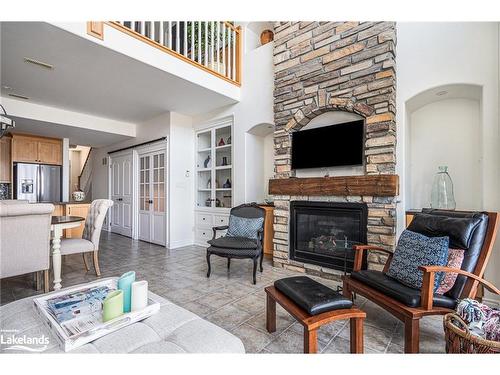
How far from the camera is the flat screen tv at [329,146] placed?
2914mm

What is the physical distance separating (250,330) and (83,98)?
4322 millimetres

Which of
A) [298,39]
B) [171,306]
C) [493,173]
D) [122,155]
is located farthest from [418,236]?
[122,155]

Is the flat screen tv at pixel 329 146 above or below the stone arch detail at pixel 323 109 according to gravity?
below

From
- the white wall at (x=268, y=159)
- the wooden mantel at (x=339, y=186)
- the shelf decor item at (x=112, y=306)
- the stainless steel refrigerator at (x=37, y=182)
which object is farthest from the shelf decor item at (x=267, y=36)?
the stainless steel refrigerator at (x=37, y=182)

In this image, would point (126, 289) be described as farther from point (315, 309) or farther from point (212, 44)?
point (212, 44)

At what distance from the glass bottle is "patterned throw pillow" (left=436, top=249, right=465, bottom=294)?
3.38 feet

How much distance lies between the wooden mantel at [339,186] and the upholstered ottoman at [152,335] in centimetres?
225

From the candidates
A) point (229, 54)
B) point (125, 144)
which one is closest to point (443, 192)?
point (229, 54)

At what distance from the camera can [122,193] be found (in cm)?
606

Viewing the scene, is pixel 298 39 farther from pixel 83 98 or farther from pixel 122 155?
pixel 122 155

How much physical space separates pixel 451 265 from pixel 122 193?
630 cm

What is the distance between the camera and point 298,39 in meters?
3.43

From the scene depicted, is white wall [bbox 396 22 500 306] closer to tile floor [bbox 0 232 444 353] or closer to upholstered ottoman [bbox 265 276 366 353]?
tile floor [bbox 0 232 444 353]

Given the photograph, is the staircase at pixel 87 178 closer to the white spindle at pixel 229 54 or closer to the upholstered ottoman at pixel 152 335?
the white spindle at pixel 229 54
